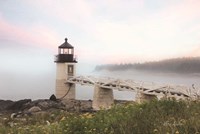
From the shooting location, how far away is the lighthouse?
167 ft

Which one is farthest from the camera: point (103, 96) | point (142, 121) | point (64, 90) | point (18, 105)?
point (64, 90)

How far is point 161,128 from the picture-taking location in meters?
6.96

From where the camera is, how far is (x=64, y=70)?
51406 millimetres

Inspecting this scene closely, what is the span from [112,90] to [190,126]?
1369 inches

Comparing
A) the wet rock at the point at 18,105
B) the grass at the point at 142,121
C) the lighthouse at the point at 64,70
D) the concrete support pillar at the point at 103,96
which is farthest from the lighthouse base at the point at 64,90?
the grass at the point at 142,121

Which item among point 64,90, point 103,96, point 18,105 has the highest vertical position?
point 64,90

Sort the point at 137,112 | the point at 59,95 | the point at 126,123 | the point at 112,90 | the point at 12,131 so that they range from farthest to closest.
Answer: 1. the point at 59,95
2. the point at 112,90
3. the point at 12,131
4. the point at 137,112
5. the point at 126,123

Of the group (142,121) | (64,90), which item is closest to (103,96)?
(64,90)

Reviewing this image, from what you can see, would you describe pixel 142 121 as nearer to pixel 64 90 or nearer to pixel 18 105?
pixel 18 105

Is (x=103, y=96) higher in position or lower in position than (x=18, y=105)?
higher

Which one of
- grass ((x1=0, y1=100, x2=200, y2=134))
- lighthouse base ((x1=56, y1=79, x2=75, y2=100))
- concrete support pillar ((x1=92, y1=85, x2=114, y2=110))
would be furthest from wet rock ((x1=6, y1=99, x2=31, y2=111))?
grass ((x1=0, y1=100, x2=200, y2=134))

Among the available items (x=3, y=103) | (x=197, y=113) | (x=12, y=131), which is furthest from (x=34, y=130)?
(x=3, y=103)

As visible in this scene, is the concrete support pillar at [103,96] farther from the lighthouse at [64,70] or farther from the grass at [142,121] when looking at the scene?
the grass at [142,121]

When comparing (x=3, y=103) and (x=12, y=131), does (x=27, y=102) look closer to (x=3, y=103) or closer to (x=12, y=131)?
(x=3, y=103)
